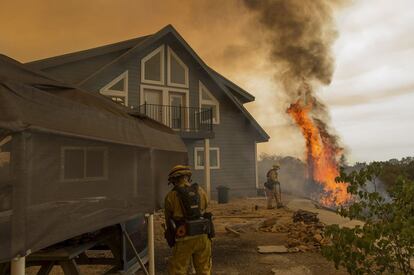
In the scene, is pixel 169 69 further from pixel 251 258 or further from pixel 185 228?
pixel 185 228

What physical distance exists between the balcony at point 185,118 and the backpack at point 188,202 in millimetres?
12266

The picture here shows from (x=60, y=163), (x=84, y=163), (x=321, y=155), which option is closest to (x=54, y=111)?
(x=60, y=163)

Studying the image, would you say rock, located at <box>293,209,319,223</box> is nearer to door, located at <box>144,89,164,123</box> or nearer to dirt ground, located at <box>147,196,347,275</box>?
dirt ground, located at <box>147,196,347,275</box>

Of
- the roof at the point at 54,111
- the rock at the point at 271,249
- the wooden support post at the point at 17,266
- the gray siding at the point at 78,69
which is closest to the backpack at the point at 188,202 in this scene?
the roof at the point at 54,111

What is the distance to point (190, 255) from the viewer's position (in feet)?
15.1

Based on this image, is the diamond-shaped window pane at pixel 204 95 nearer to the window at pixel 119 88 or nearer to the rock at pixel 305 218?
the window at pixel 119 88

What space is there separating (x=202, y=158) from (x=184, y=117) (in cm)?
273

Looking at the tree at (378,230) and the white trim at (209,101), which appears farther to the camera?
the white trim at (209,101)

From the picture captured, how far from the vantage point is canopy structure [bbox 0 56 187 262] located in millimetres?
2273

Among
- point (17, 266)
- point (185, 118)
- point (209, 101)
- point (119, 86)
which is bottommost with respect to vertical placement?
point (17, 266)

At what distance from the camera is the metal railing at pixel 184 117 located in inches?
682

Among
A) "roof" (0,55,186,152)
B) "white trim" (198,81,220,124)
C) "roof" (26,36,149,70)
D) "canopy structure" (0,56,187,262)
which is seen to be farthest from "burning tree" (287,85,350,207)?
"roof" (0,55,186,152)

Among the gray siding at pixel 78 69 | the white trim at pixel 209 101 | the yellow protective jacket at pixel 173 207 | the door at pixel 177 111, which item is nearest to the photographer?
the yellow protective jacket at pixel 173 207

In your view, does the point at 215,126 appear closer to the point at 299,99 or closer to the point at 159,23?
the point at 299,99
